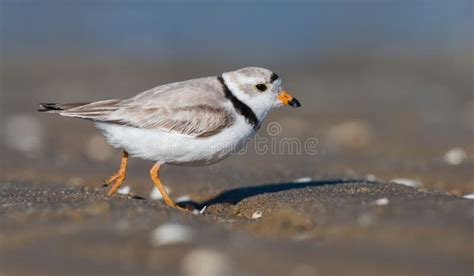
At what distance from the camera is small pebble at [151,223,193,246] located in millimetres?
4113

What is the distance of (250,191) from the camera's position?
6.68m

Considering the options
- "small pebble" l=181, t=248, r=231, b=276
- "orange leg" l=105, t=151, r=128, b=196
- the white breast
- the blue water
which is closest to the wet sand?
"small pebble" l=181, t=248, r=231, b=276

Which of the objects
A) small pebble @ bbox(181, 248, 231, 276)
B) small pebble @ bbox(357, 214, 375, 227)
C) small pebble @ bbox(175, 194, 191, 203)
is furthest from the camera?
small pebble @ bbox(175, 194, 191, 203)

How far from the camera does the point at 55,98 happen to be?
531 inches

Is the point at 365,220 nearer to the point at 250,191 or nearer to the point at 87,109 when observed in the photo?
the point at 250,191

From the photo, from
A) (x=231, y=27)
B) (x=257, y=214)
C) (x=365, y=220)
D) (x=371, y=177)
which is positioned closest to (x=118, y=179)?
(x=257, y=214)

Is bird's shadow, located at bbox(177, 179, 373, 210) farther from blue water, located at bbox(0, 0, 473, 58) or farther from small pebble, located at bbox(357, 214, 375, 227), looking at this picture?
blue water, located at bbox(0, 0, 473, 58)

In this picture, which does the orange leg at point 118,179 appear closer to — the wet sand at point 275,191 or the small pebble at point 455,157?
the wet sand at point 275,191

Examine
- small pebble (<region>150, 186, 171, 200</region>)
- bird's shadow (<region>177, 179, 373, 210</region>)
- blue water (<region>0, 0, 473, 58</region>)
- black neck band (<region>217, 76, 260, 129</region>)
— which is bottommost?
small pebble (<region>150, 186, 171, 200</region>)

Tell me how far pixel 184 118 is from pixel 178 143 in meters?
0.23

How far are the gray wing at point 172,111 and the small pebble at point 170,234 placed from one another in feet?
5.57

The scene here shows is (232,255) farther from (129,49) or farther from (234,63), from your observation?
(129,49)

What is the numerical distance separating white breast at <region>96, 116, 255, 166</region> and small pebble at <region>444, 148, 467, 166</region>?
340cm

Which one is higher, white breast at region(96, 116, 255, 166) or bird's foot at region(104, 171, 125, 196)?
white breast at region(96, 116, 255, 166)
